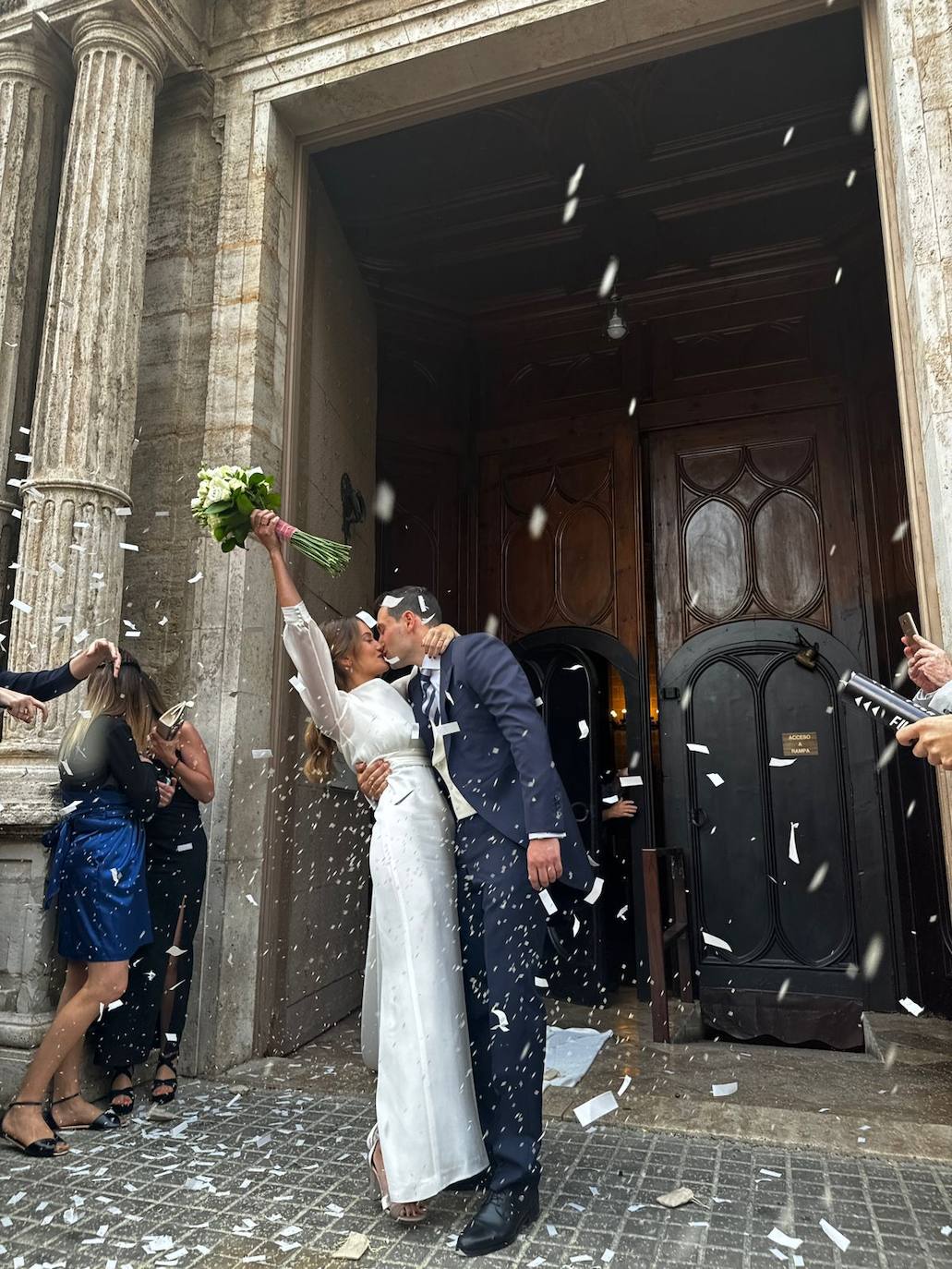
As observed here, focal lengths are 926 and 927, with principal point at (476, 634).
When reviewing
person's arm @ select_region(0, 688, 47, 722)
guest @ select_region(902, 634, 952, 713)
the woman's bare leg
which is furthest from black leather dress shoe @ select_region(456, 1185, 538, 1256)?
person's arm @ select_region(0, 688, 47, 722)

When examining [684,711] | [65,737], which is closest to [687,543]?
[684,711]

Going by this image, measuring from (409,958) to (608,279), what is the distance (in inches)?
266

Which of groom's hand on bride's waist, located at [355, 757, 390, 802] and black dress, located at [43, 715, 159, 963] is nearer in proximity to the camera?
groom's hand on bride's waist, located at [355, 757, 390, 802]

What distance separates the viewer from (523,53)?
528 centimetres

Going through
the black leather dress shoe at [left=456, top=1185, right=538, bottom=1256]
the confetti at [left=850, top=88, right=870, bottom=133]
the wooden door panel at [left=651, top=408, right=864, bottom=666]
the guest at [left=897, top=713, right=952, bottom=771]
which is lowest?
the black leather dress shoe at [left=456, top=1185, right=538, bottom=1256]

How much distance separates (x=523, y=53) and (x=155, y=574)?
11.9ft

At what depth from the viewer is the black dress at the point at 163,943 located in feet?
Answer: 13.1

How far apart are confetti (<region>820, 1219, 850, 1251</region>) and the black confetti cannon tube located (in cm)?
150

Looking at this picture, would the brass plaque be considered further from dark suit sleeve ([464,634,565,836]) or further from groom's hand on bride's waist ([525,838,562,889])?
groom's hand on bride's waist ([525,838,562,889])

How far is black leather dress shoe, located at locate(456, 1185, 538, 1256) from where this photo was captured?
2.68 m

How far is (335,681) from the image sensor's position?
3.36 m

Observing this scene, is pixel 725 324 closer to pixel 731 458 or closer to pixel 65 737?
pixel 731 458

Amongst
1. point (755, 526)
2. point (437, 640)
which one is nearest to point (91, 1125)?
point (437, 640)

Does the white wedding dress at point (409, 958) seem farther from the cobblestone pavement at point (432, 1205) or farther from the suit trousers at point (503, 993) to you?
the cobblestone pavement at point (432, 1205)
